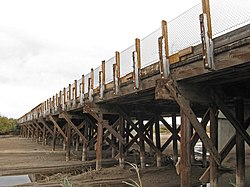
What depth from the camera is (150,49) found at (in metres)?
6.79

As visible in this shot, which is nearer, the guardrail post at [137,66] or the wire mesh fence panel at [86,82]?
the guardrail post at [137,66]

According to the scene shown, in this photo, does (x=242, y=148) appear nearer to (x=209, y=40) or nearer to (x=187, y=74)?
(x=187, y=74)

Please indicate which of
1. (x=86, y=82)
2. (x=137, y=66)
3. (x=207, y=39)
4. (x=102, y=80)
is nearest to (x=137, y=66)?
(x=137, y=66)

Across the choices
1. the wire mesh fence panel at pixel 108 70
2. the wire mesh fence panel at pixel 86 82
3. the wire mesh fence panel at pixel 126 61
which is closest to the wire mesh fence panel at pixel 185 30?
the wire mesh fence panel at pixel 126 61

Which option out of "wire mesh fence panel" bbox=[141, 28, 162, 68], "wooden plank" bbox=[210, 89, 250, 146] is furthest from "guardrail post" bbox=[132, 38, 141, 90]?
"wooden plank" bbox=[210, 89, 250, 146]

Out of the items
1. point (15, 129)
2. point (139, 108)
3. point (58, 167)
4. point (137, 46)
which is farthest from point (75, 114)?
point (15, 129)

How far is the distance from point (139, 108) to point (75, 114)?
175 inches

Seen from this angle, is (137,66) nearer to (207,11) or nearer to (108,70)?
(207,11)

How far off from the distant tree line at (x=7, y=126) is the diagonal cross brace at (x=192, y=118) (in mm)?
42437

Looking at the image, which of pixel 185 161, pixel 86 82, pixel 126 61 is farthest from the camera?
pixel 86 82

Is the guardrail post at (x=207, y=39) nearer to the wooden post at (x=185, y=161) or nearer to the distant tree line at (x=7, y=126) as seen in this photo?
the wooden post at (x=185, y=161)

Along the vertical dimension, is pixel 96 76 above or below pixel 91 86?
above

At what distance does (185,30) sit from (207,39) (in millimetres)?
1022

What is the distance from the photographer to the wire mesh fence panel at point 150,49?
6.47 meters
